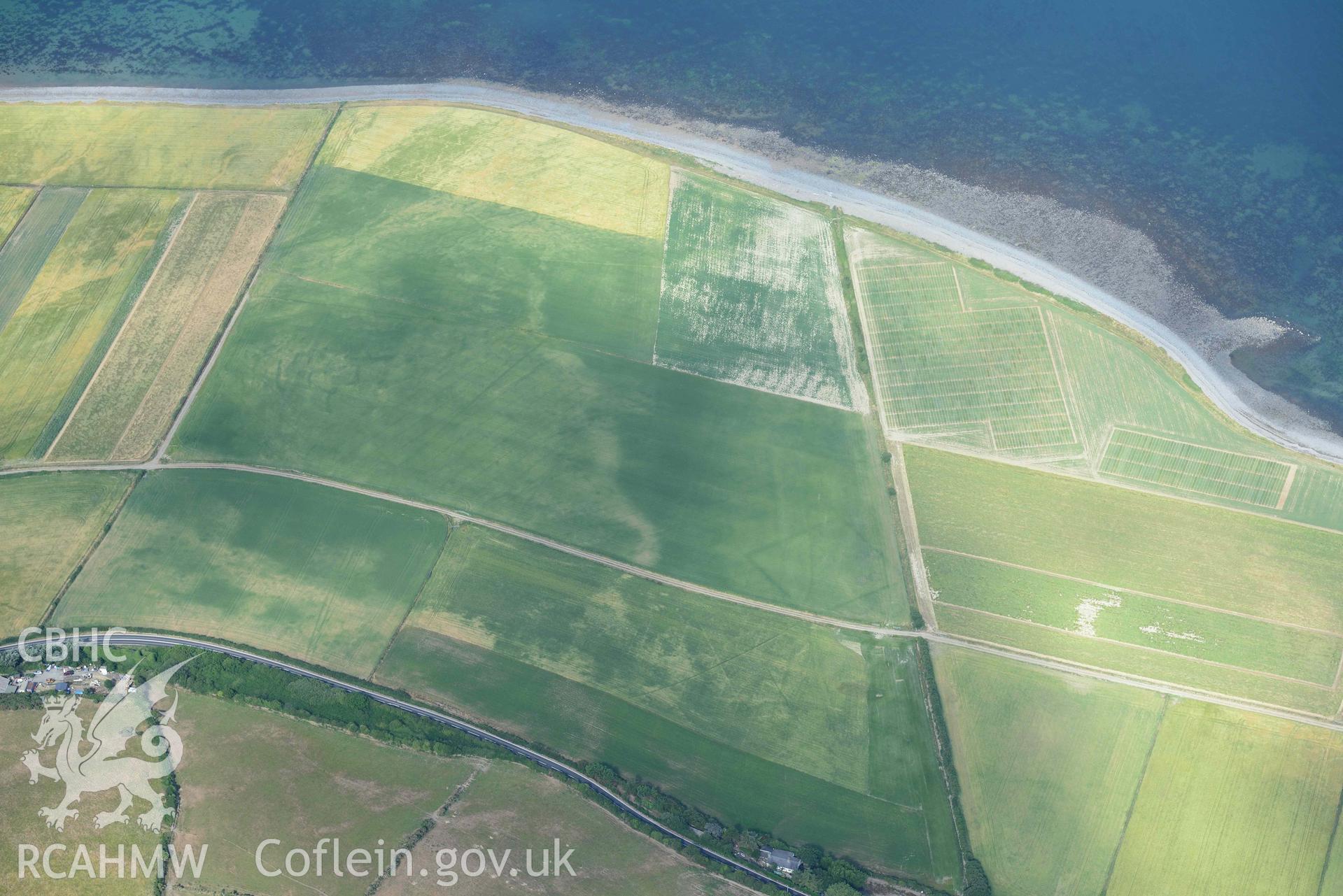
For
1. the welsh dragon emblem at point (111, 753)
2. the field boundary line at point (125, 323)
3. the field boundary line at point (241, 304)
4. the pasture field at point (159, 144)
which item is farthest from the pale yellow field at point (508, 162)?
the welsh dragon emblem at point (111, 753)

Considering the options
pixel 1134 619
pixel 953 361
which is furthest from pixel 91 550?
pixel 1134 619

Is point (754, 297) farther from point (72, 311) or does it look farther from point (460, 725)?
point (72, 311)

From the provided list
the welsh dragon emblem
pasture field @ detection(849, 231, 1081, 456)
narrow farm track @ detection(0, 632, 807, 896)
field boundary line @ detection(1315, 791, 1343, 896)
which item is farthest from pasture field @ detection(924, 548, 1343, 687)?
the welsh dragon emblem

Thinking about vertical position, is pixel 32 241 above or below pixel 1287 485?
above

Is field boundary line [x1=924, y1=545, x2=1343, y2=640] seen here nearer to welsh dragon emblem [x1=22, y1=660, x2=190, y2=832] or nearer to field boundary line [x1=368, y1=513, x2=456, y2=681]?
field boundary line [x1=368, y1=513, x2=456, y2=681]

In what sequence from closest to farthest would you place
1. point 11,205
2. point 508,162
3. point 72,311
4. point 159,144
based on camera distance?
point 72,311 → point 11,205 → point 508,162 → point 159,144

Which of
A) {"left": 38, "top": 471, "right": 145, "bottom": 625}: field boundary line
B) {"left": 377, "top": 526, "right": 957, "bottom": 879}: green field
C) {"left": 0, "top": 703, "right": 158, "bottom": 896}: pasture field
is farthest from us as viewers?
{"left": 38, "top": 471, "right": 145, "bottom": 625}: field boundary line
